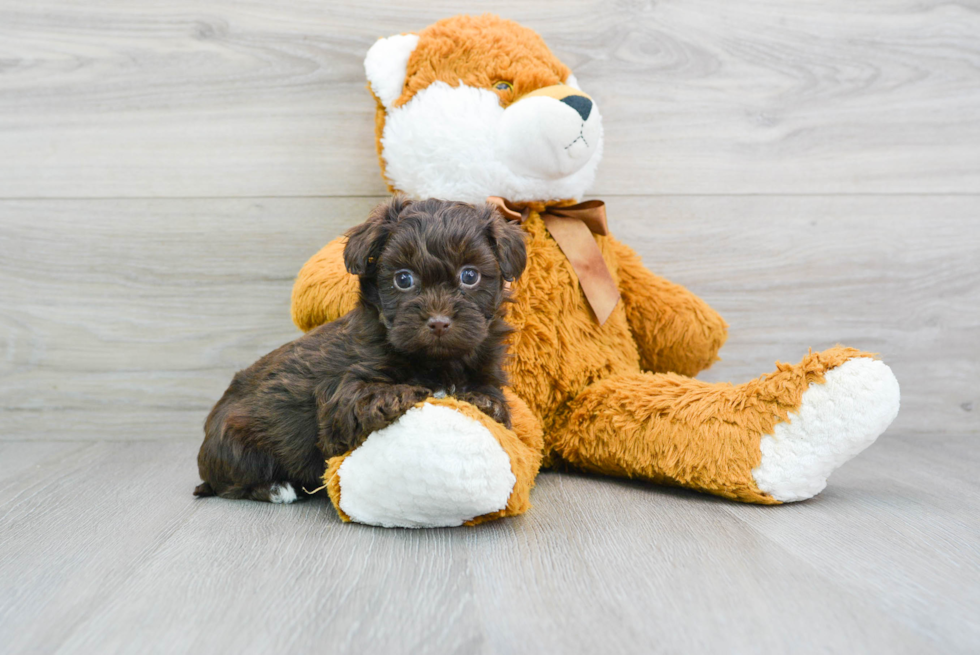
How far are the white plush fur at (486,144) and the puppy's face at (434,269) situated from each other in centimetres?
33

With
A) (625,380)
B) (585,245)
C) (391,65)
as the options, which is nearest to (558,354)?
(625,380)

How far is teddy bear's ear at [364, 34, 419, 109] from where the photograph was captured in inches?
65.8

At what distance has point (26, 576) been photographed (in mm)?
1098

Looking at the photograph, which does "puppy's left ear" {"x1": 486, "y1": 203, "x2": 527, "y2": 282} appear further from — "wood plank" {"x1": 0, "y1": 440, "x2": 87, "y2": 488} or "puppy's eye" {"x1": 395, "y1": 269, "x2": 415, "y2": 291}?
"wood plank" {"x1": 0, "y1": 440, "x2": 87, "y2": 488}

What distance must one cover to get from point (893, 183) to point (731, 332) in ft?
2.20

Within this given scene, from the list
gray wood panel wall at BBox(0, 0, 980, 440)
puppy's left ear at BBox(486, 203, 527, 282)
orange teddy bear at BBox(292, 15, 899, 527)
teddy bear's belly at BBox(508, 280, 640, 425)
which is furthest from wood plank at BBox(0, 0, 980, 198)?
puppy's left ear at BBox(486, 203, 527, 282)

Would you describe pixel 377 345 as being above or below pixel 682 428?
above

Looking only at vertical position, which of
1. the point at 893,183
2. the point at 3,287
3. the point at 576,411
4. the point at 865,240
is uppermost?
the point at 893,183

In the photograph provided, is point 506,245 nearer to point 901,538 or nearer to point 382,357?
point 382,357

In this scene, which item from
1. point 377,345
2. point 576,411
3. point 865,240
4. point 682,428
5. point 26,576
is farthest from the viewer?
point 865,240

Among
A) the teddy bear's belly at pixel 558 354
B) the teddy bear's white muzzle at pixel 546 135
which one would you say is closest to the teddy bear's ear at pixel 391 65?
the teddy bear's white muzzle at pixel 546 135

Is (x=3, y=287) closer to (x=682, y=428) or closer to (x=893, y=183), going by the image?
(x=682, y=428)

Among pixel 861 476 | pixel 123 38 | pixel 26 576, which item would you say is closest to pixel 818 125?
pixel 861 476

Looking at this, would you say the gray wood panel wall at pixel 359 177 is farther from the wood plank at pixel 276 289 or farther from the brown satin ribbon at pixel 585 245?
the brown satin ribbon at pixel 585 245
